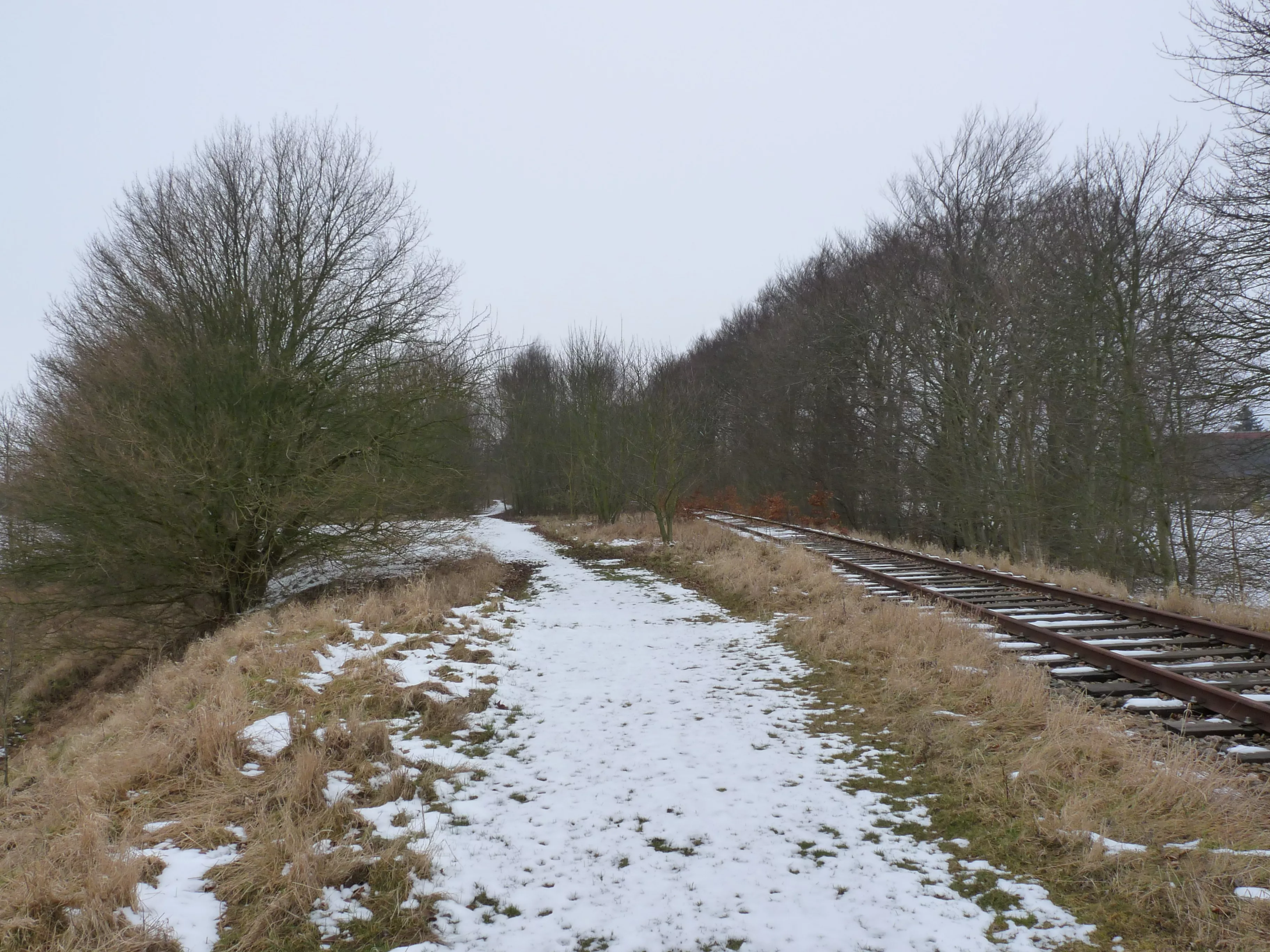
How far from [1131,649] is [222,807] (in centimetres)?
775

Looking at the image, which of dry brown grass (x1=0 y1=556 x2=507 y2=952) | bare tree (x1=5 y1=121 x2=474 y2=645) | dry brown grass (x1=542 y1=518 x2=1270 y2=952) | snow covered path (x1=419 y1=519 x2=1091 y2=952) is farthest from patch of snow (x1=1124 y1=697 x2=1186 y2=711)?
bare tree (x1=5 y1=121 x2=474 y2=645)

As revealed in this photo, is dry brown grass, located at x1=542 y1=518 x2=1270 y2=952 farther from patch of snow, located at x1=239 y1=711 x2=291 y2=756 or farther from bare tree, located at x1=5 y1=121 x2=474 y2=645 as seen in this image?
bare tree, located at x1=5 y1=121 x2=474 y2=645

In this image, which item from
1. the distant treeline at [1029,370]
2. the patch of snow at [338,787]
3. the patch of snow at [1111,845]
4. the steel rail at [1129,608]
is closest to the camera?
the patch of snow at [1111,845]

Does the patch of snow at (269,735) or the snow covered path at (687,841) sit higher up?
the patch of snow at (269,735)

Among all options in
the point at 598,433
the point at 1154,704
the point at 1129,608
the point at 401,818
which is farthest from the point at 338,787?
the point at 598,433

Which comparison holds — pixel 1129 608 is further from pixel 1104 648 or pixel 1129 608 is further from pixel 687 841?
pixel 687 841

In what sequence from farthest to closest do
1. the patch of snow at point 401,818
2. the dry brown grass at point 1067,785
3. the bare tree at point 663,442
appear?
the bare tree at point 663,442
the patch of snow at point 401,818
the dry brown grass at point 1067,785

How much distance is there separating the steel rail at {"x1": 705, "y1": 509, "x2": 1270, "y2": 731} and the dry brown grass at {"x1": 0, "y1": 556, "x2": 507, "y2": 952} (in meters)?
5.46

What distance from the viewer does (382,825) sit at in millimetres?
4062

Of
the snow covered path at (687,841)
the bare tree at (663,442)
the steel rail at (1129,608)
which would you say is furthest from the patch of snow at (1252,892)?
the bare tree at (663,442)

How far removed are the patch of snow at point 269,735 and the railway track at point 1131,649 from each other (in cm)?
613

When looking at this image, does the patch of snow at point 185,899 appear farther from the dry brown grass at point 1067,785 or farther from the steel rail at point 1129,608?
the steel rail at point 1129,608

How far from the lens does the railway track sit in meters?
4.88

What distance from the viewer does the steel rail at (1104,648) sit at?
4.92m
